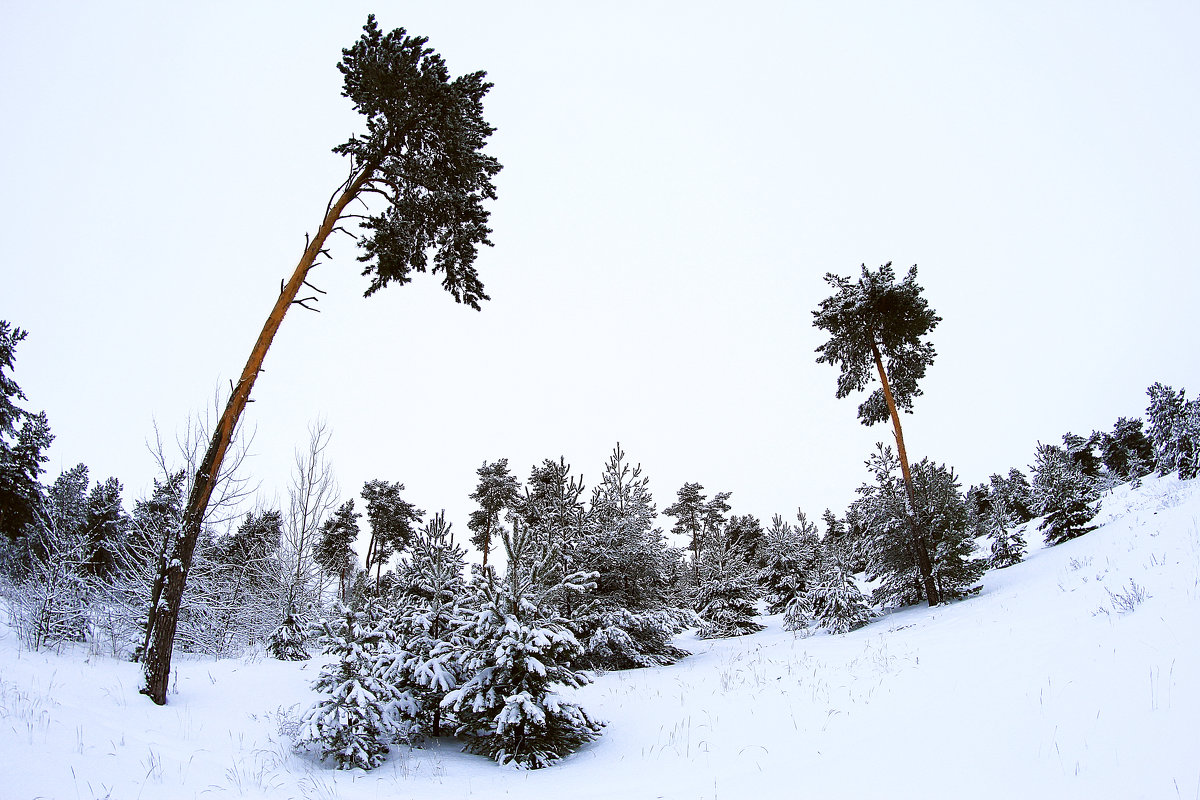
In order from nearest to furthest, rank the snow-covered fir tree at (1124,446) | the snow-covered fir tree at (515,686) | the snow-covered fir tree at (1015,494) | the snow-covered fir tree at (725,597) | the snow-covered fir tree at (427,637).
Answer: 1. the snow-covered fir tree at (515,686)
2. the snow-covered fir tree at (427,637)
3. the snow-covered fir tree at (725,597)
4. the snow-covered fir tree at (1015,494)
5. the snow-covered fir tree at (1124,446)

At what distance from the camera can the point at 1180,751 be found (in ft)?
11.4

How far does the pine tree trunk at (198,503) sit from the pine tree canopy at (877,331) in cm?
1583

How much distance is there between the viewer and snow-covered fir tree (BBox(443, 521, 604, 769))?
6523 mm

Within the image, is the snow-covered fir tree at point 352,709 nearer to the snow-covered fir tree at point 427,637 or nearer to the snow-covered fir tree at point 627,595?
the snow-covered fir tree at point 427,637

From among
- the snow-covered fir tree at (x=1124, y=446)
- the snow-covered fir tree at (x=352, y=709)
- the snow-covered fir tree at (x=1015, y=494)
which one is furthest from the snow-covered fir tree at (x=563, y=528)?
the snow-covered fir tree at (x=1124, y=446)

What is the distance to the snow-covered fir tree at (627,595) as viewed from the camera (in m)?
14.4

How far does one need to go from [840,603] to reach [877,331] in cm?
918

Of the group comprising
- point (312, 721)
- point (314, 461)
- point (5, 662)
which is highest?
point (314, 461)

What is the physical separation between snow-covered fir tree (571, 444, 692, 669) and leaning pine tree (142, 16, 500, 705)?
8269 millimetres

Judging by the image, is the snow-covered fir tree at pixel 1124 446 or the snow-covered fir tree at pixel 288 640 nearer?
the snow-covered fir tree at pixel 288 640

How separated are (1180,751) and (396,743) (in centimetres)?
776

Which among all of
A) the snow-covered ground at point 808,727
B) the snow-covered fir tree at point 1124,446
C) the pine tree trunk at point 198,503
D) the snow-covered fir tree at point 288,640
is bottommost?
the snow-covered ground at point 808,727

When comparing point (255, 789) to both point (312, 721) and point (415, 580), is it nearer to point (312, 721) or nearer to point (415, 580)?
point (312, 721)

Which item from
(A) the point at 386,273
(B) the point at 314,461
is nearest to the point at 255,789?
(A) the point at 386,273
